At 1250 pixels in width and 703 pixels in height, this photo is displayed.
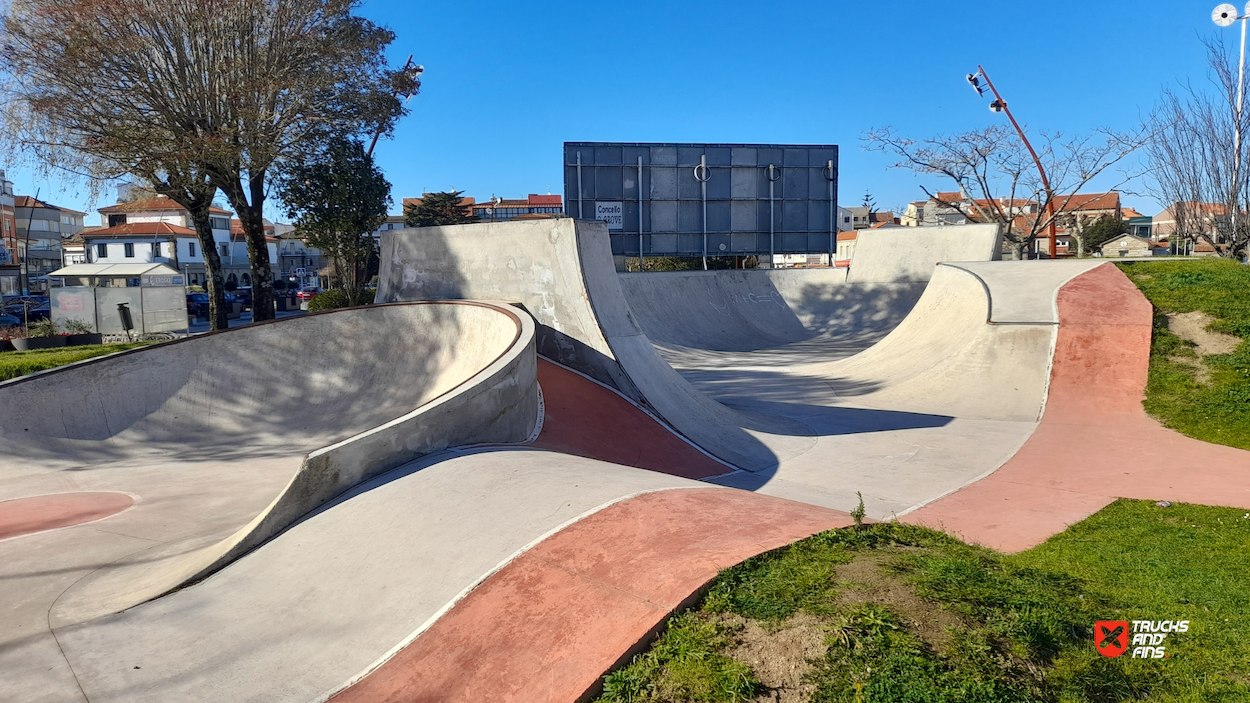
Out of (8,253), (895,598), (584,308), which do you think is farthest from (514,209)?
(895,598)

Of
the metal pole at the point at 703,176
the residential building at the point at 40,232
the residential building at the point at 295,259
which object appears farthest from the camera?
the residential building at the point at 295,259

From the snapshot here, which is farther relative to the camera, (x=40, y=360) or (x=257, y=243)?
(x=257, y=243)

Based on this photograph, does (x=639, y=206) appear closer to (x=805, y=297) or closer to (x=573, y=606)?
(x=805, y=297)

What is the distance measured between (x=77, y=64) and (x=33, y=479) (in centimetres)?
1125

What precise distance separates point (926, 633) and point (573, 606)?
1876mm

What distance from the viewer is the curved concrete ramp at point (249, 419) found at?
6.25 m

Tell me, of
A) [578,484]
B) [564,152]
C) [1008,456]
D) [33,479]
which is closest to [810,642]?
[578,484]

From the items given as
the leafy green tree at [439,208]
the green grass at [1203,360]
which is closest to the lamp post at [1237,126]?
the green grass at [1203,360]

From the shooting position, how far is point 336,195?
848 inches

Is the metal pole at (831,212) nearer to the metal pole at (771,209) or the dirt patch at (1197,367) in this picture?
the metal pole at (771,209)

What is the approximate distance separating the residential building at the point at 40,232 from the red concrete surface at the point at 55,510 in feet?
204

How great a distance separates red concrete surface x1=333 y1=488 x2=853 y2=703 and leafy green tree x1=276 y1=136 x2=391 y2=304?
19079mm

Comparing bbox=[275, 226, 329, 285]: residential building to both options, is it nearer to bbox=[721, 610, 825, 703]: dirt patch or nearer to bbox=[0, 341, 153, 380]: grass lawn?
bbox=[0, 341, 153, 380]: grass lawn

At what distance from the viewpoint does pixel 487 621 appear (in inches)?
169
